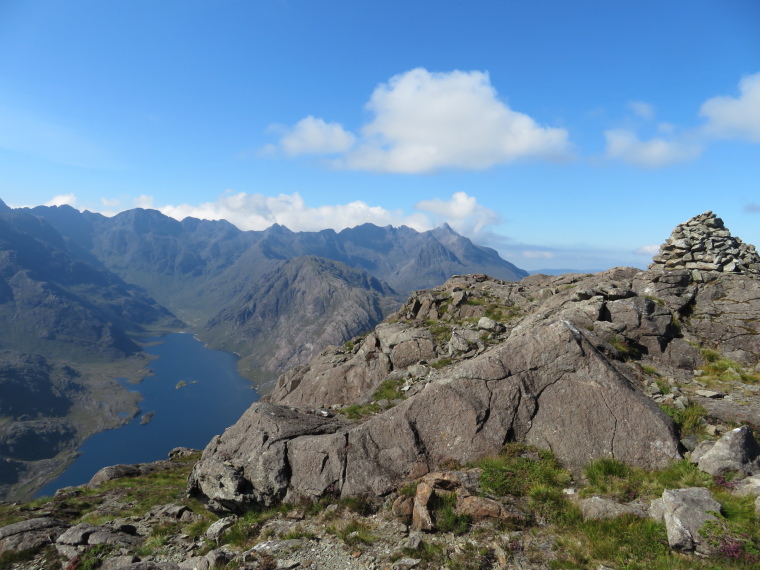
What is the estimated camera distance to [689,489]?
1184cm

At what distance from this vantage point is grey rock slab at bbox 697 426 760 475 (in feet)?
40.3

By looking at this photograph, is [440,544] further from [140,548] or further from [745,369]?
[745,369]

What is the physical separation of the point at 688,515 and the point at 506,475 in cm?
577

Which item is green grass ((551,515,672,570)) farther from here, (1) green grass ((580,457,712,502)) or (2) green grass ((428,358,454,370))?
(2) green grass ((428,358,454,370))

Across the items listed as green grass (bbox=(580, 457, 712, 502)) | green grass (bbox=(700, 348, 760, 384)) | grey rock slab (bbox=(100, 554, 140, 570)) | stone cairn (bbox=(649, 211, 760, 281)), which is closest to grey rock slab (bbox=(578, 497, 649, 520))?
green grass (bbox=(580, 457, 712, 502))

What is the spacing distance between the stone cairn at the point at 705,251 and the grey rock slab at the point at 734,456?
1025 inches

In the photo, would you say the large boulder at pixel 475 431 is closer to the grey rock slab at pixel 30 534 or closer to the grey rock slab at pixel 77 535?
the grey rock slab at pixel 77 535

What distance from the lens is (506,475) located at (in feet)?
48.4

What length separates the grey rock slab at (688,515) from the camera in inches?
393

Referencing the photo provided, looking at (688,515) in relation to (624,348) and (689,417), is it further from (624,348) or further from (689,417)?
(624,348)

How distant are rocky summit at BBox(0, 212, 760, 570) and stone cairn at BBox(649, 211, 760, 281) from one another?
983 centimetres

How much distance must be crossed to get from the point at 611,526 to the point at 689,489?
2.95 metres

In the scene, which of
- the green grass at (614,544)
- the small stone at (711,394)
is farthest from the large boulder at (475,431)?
the small stone at (711,394)

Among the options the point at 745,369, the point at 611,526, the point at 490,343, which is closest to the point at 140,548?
the point at 611,526
